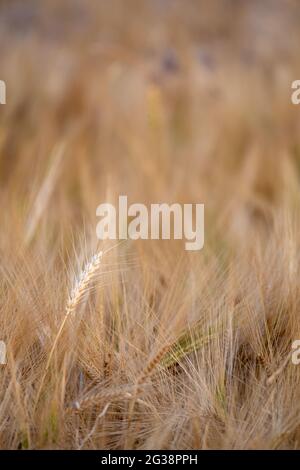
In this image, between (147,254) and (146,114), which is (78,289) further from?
(146,114)

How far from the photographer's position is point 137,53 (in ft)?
12.6

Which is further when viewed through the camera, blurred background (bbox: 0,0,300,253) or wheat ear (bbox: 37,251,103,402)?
blurred background (bbox: 0,0,300,253)

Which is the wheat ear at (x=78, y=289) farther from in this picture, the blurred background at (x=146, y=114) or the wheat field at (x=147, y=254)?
the blurred background at (x=146, y=114)

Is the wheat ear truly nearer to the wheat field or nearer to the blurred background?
the wheat field

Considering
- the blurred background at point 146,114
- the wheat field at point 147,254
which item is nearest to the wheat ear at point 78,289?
the wheat field at point 147,254

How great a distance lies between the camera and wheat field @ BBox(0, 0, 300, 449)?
1.28 metres

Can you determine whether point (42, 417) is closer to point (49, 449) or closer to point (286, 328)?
point (49, 449)

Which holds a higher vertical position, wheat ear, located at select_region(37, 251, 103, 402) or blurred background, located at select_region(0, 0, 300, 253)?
blurred background, located at select_region(0, 0, 300, 253)

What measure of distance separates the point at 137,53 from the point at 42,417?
2974 millimetres

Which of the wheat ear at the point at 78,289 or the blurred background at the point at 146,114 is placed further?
the blurred background at the point at 146,114

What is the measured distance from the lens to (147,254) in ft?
6.01

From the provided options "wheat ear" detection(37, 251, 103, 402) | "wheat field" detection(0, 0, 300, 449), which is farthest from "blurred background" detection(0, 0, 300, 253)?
"wheat ear" detection(37, 251, 103, 402)

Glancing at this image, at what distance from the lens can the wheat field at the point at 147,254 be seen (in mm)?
1281
